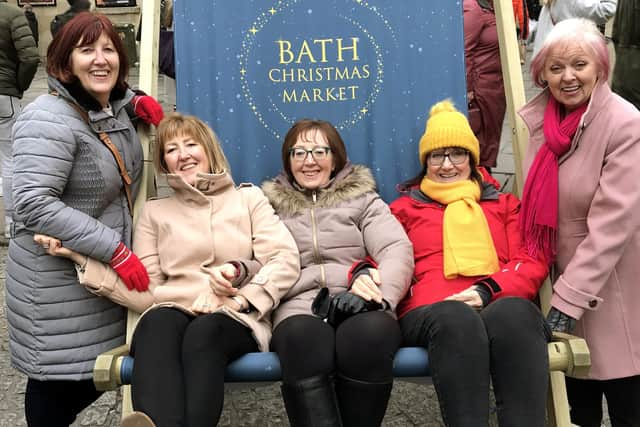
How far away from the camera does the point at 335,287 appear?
2553 millimetres

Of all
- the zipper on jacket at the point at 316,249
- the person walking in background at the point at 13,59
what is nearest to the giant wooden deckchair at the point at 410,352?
the zipper on jacket at the point at 316,249

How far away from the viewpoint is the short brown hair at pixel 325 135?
9.06ft

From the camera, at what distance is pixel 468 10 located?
4.34 metres

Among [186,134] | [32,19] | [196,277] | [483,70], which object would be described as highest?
[32,19]

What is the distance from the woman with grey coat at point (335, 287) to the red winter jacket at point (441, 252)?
0.08m

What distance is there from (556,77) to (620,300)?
706mm

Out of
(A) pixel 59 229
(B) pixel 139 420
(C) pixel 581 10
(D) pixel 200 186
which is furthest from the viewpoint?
(C) pixel 581 10

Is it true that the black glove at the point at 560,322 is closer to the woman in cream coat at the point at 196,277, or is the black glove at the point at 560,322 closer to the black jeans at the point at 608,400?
the black jeans at the point at 608,400

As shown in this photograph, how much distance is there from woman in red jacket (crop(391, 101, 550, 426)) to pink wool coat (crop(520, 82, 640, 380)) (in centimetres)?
17

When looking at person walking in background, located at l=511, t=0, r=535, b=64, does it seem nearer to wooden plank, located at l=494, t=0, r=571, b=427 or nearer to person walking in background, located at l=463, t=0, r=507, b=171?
person walking in background, located at l=463, t=0, r=507, b=171

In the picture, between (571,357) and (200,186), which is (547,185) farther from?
(200,186)

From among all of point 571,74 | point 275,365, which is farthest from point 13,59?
point 571,74

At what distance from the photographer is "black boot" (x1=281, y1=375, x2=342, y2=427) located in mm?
2143

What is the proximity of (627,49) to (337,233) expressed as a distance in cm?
262
